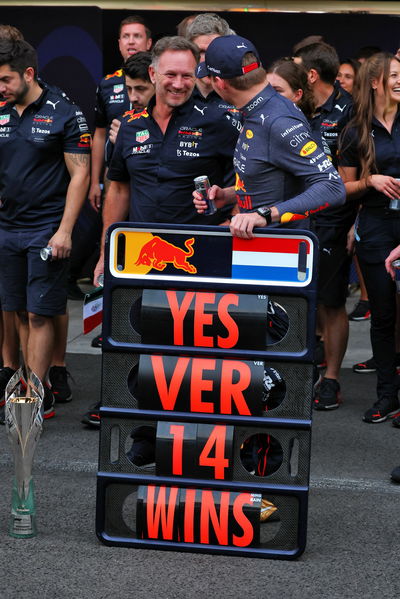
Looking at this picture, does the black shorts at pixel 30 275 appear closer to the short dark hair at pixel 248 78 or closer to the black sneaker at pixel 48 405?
the black sneaker at pixel 48 405

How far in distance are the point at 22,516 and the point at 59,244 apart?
2085mm

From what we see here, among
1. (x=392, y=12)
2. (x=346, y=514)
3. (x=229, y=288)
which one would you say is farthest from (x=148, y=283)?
(x=392, y=12)

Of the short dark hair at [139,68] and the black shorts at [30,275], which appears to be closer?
the black shorts at [30,275]

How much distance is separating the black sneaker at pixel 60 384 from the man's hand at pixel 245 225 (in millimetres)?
2848

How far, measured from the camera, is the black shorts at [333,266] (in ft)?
21.5

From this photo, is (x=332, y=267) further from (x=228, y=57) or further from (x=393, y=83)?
(x=228, y=57)

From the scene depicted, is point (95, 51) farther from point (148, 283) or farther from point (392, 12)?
point (148, 283)

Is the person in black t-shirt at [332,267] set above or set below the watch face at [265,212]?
below

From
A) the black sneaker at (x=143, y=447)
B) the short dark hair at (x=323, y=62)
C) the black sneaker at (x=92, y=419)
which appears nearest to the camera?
the black sneaker at (x=143, y=447)

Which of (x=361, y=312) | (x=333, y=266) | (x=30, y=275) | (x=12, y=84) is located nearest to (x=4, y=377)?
(x=30, y=275)

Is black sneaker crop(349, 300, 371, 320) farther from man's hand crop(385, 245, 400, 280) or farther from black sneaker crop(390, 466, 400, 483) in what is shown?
black sneaker crop(390, 466, 400, 483)

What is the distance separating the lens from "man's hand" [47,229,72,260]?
19.8ft

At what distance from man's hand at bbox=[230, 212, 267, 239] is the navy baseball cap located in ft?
2.17

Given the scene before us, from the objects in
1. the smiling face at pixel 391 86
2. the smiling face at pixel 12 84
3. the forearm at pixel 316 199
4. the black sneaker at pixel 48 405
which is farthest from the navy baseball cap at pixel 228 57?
the black sneaker at pixel 48 405
